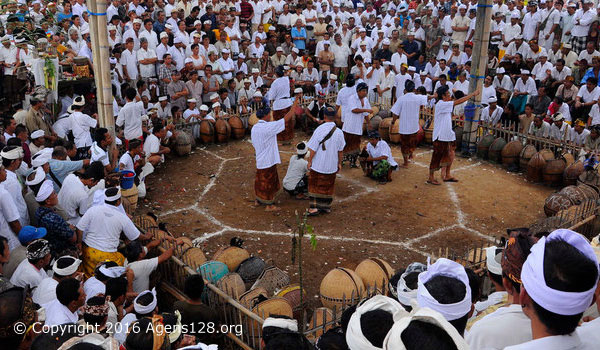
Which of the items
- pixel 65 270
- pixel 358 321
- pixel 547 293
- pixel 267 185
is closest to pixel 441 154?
pixel 267 185

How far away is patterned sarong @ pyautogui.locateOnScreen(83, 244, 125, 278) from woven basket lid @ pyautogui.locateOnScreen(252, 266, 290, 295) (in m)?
1.61

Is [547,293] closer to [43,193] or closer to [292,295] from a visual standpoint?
[292,295]

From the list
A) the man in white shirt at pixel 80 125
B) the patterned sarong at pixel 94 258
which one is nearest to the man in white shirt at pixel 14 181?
the patterned sarong at pixel 94 258

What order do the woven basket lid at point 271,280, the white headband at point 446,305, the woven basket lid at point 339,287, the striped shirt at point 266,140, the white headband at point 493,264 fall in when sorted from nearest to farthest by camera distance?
the white headband at point 446,305 < the white headband at point 493,264 < the woven basket lid at point 339,287 < the woven basket lid at point 271,280 < the striped shirt at point 266,140

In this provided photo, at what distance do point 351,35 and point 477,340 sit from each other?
16199 millimetres

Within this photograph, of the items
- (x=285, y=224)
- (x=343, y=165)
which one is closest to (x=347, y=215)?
(x=285, y=224)

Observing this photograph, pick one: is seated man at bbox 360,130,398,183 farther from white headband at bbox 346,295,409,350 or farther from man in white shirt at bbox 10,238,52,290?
white headband at bbox 346,295,409,350

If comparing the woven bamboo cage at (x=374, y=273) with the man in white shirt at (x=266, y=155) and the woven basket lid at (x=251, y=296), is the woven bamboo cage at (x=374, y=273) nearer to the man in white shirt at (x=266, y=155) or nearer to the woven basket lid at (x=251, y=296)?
the woven basket lid at (x=251, y=296)

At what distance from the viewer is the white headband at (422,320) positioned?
240cm

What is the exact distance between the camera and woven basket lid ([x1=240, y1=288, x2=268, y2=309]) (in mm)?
5801

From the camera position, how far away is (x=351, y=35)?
1820cm

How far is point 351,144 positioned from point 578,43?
8.85 m

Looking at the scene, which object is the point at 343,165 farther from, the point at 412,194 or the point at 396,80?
the point at 396,80

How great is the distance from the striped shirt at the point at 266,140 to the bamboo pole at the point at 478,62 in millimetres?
4797
